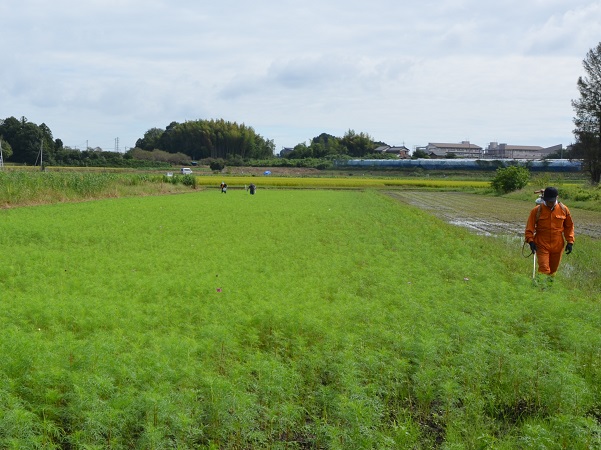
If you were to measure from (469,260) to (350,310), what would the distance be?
18.1 feet

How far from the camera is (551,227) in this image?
339 inches

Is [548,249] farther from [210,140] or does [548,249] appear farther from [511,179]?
[210,140]

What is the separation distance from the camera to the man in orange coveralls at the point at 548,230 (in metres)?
8.59

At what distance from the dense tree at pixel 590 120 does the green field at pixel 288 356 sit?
1777 inches

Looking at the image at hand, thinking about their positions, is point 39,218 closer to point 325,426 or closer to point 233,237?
point 233,237

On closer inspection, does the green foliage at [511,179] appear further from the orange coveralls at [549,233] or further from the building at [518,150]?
the building at [518,150]

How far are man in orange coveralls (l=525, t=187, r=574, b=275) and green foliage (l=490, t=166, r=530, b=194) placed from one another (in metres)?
42.3

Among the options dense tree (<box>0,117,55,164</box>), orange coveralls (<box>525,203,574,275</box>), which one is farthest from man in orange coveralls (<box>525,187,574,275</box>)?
dense tree (<box>0,117,55,164</box>)

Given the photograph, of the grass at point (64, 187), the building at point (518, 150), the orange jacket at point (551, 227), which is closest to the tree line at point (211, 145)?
the grass at point (64, 187)

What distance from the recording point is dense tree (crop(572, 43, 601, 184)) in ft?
161

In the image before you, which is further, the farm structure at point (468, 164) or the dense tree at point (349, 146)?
the dense tree at point (349, 146)

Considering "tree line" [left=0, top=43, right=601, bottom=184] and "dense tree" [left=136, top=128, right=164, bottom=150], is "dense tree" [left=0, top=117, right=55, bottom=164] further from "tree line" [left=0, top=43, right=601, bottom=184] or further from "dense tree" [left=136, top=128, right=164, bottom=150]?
"dense tree" [left=136, top=128, right=164, bottom=150]

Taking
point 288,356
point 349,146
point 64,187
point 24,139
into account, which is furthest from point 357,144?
point 288,356

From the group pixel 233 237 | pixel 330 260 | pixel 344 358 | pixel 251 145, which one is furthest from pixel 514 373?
pixel 251 145
